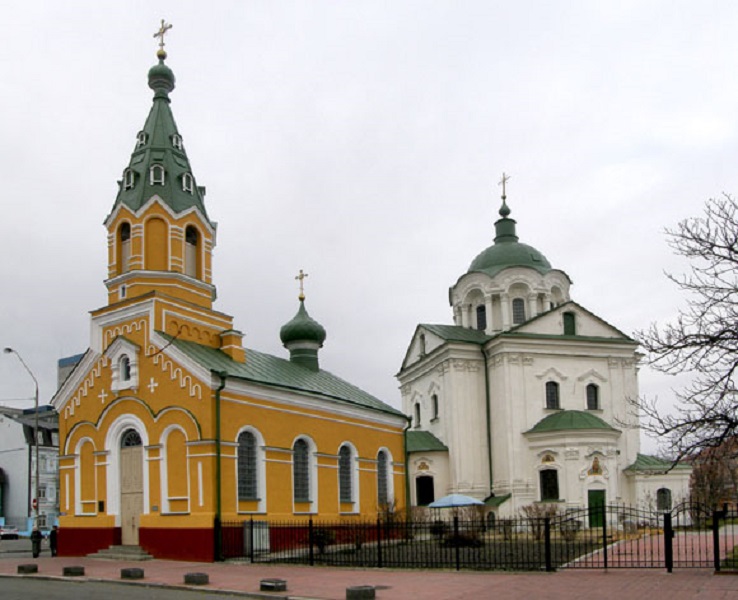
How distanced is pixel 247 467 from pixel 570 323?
2069cm

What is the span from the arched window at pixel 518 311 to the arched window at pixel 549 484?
8.43 metres

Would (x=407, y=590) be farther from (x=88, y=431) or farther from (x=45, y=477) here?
(x=45, y=477)

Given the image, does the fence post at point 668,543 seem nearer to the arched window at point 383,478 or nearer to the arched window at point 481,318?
the arched window at point 383,478

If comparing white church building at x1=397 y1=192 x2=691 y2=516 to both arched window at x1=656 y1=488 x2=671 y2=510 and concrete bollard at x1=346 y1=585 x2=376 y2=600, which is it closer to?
arched window at x1=656 y1=488 x2=671 y2=510

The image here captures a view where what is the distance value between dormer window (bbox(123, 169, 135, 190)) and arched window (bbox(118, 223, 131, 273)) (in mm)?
1356

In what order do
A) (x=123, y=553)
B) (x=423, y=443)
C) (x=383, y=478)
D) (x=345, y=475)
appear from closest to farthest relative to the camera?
(x=123, y=553) < (x=345, y=475) < (x=383, y=478) < (x=423, y=443)

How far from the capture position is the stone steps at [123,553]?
23719 millimetres

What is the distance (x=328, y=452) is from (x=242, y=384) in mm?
5425

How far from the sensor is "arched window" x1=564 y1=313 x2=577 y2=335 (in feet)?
133

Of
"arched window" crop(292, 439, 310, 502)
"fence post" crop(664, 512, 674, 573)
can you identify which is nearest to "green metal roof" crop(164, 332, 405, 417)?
"arched window" crop(292, 439, 310, 502)

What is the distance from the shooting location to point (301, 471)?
91.2ft

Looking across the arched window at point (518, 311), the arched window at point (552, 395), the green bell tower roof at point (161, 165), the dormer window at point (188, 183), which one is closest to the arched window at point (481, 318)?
the arched window at point (518, 311)

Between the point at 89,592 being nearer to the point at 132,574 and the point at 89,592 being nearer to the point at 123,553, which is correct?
the point at 132,574

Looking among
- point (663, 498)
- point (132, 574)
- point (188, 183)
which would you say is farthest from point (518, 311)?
point (132, 574)
